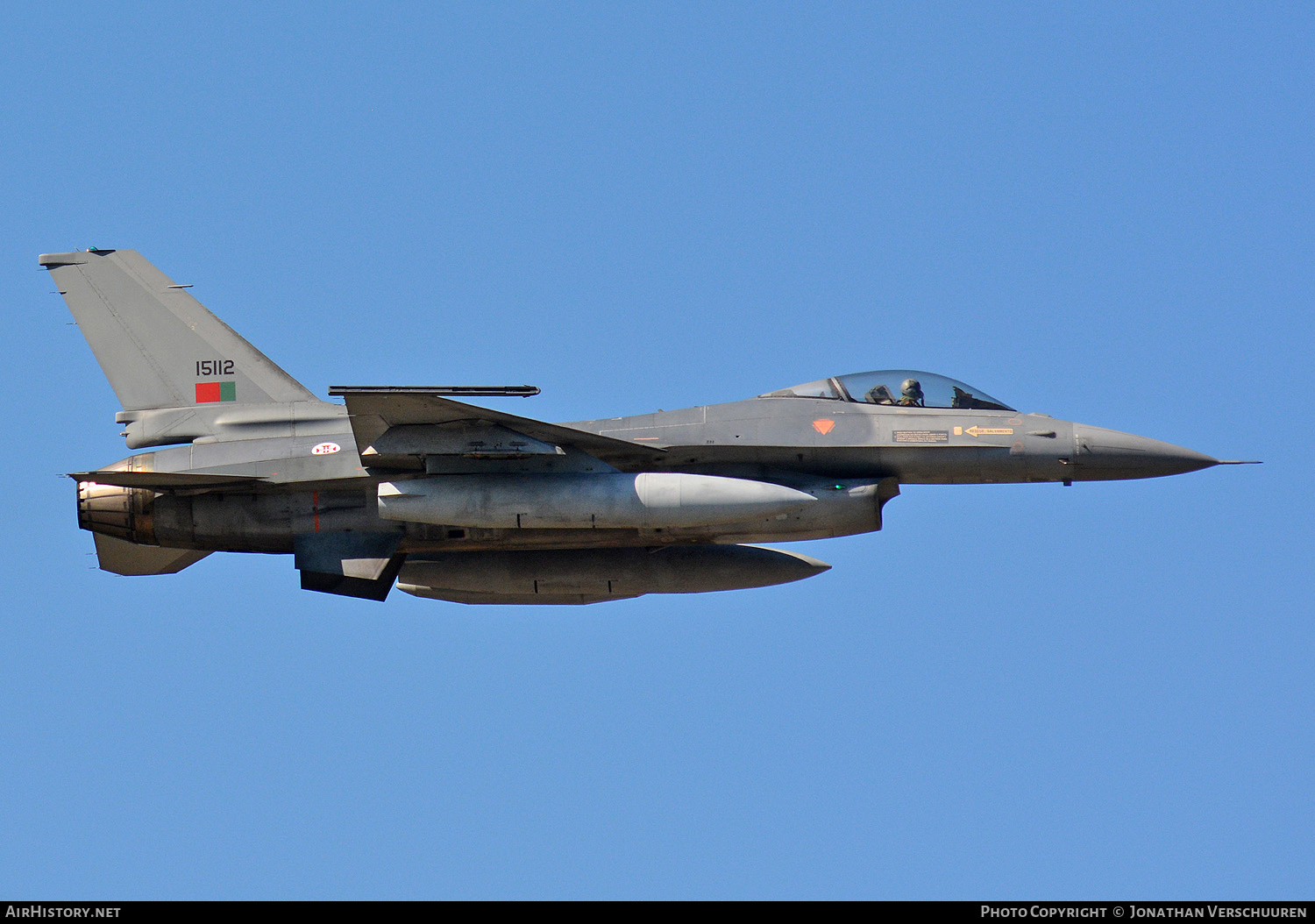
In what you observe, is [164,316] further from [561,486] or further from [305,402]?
[561,486]

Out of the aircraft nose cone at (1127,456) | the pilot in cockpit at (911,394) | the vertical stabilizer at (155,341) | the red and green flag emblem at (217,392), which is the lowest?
the aircraft nose cone at (1127,456)

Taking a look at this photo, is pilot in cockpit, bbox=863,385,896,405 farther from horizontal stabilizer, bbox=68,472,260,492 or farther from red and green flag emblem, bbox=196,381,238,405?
red and green flag emblem, bbox=196,381,238,405

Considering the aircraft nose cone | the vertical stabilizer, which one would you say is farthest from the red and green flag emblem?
the aircraft nose cone

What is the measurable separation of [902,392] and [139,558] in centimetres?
958

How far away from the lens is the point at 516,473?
55.3 feet

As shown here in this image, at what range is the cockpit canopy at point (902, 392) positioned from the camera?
17.4 m

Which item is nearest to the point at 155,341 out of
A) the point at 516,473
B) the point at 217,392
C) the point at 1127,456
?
the point at 217,392

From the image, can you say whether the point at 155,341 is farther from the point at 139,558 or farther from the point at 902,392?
the point at 902,392

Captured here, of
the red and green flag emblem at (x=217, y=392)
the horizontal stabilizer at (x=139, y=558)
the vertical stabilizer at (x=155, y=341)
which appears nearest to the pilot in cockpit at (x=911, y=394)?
the vertical stabilizer at (x=155, y=341)

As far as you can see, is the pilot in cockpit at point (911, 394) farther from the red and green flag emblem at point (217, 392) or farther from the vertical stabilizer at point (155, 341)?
the red and green flag emblem at point (217, 392)

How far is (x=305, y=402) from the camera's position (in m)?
18.5

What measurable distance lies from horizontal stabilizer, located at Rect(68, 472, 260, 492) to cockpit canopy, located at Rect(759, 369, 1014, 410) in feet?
20.2

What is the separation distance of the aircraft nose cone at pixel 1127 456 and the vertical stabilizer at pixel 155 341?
9160mm
